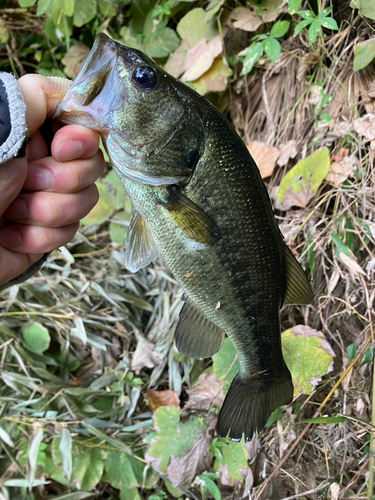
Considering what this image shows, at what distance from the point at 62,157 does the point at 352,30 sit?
51.8 inches

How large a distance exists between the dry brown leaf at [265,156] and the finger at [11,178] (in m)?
1.11

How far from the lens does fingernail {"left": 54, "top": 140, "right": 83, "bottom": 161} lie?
2.70ft

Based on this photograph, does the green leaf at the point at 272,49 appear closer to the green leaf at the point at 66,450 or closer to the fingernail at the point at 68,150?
Answer: the fingernail at the point at 68,150

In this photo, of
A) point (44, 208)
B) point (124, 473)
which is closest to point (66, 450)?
point (124, 473)

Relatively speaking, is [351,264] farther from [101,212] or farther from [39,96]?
[101,212]

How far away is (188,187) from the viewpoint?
0.86m

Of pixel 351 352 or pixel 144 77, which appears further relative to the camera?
pixel 351 352

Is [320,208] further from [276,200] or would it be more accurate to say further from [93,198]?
[93,198]

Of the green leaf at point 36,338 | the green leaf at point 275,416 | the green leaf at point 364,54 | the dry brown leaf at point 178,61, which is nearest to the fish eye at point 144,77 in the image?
the green leaf at point 364,54

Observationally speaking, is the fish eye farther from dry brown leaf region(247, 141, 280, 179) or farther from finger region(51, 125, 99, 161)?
dry brown leaf region(247, 141, 280, 179)

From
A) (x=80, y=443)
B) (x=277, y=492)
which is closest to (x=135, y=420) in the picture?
(x=80, y=443)

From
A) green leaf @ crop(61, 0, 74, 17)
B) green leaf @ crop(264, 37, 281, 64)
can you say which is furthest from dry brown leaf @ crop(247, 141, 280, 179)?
green leaf @ crop(61, 0, 74, 17)

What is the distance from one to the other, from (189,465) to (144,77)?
4.86ft

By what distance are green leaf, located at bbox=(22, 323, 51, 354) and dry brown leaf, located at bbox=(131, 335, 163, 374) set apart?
438 millimetres
